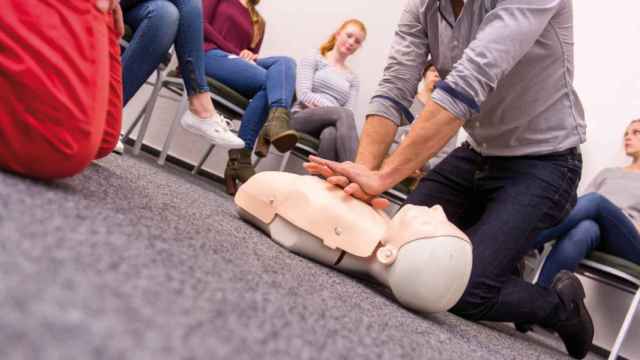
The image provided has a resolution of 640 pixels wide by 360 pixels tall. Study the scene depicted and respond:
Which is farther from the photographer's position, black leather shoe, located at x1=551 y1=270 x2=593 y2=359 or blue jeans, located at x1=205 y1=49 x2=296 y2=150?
blue jeans, located at x1=205 y1=49 x2=296 y2=150

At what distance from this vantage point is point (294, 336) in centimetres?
46

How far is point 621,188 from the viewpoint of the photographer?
2318 millimetres

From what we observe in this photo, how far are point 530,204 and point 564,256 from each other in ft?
2.56

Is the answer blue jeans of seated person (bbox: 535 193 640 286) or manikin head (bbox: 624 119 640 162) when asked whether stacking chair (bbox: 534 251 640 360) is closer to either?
blue jeans of seated person (bbox: 535 193 640 286)

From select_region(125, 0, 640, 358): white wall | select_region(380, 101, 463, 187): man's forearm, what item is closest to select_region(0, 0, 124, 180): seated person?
select_region(380, 101, 463, 187): man's forearm

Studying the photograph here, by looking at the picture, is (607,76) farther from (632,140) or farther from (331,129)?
(331,129)

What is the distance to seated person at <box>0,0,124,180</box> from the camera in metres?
0.58

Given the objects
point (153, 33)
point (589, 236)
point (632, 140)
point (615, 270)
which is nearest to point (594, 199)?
point (589, 236)

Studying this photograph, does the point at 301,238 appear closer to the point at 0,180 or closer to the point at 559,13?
the point at 0,180

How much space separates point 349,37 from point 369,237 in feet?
6.78

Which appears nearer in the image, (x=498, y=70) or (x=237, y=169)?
(x=498, y=70)

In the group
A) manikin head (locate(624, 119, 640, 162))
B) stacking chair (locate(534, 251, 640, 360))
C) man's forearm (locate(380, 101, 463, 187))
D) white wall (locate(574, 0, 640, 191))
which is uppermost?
white wall (locate(574, 0, 640, 191))

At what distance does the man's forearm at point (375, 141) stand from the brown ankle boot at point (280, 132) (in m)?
0.50

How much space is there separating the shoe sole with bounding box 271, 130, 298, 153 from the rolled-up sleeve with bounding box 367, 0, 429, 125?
472mm
